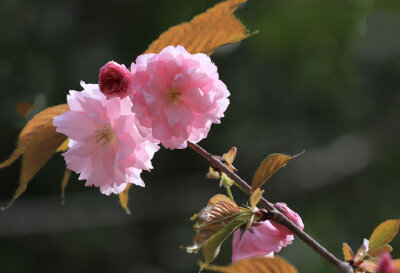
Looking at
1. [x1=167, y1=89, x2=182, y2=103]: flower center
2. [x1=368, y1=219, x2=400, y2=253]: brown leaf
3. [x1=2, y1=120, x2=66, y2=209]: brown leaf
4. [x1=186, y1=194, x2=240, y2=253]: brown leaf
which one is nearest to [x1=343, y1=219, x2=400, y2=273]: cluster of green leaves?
[x1=368, y1=219, x2=400, y2=253]: brown leaf

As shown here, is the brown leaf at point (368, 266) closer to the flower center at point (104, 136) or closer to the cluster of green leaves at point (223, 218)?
the cluster of green leaves at point (223, 218)

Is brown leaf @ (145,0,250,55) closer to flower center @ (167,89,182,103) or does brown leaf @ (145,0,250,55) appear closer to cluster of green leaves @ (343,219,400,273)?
flower center @ (167,89,182,103)

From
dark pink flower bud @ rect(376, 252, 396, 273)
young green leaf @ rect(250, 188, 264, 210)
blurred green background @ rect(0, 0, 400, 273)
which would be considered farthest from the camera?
blurred green background @ rect(0, 0, 400, 273)

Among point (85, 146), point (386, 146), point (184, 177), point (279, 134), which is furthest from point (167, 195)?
point (85, 146)

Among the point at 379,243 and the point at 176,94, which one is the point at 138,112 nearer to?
the point at 176,94

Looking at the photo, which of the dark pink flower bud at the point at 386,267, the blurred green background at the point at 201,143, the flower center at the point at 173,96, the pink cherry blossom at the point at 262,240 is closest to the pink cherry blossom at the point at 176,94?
the flower center at the point at 173,96

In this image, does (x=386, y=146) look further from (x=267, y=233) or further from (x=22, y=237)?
(x=267, y=233)

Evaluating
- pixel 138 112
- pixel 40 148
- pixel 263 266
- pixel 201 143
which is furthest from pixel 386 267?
pixel 201 143
